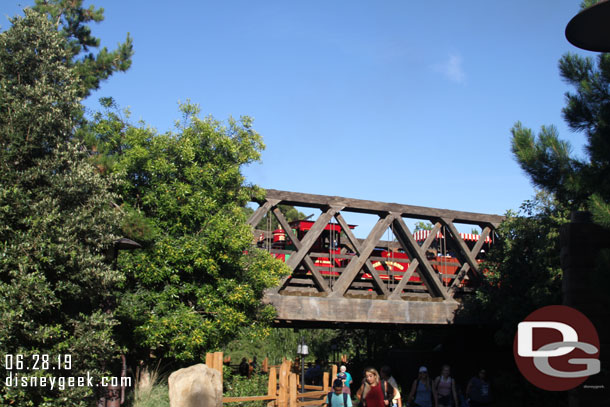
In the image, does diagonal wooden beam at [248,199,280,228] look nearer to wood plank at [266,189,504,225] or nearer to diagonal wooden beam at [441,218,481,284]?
wood plank at [266,189,504,225]

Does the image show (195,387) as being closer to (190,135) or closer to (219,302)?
(219,302)

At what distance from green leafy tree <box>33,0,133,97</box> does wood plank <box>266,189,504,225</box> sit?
671cm

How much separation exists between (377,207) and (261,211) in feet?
14.4

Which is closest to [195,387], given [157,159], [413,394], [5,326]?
[5,326]

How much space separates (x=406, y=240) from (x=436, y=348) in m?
9.65

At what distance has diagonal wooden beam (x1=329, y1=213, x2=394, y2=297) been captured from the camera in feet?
67.6

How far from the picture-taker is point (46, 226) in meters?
12.7

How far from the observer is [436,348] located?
29609mm

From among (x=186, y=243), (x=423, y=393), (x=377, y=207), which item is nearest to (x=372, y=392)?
(x=423, y=393)

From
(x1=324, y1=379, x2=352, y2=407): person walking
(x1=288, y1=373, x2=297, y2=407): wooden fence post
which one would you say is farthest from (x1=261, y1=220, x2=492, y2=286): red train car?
(x1=324, y1=379, x2=352, y2=407): person walking

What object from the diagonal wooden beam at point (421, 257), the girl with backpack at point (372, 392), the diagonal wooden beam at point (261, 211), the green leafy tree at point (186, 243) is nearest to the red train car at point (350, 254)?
the diagonal wooden beam at point (421, 257)

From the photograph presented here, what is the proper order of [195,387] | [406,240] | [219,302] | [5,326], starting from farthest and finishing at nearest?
1. [406,240]
2. [219,302]
3. [5,326]
4. [195,387]

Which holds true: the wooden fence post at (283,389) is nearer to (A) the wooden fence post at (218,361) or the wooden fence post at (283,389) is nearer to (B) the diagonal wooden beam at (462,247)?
(A) the wooden fence post at (218,361)

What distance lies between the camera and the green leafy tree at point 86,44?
19703 mm
